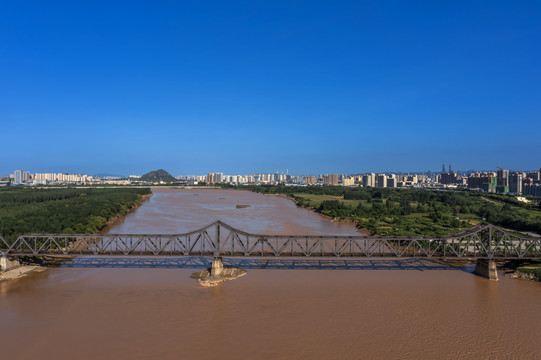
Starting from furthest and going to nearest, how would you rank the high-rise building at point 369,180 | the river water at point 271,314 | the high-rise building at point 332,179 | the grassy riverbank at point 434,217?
the high-rise building at point 332,179, the high-rise building at point 369,180, the grassy riverbank at point 434,217, the river water at point 271,314

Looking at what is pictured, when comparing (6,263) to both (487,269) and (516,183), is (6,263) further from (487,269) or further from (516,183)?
(516,183)

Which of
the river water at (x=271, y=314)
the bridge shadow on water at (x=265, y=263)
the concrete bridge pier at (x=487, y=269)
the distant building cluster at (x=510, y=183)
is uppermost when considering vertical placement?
the distant building cluster at (x=510, y=183)

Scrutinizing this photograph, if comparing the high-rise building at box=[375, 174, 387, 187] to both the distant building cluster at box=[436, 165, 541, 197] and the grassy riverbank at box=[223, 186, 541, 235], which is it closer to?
the distant building cluster at box=[436, 165, 541, 197]

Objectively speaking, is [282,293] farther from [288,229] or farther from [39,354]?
[288,229]

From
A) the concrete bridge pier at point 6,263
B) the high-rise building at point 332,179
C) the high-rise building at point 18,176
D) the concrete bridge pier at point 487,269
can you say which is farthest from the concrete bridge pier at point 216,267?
the high-rise building at point 18,176

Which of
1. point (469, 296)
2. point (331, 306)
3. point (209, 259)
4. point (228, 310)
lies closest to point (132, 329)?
point (228, 310)

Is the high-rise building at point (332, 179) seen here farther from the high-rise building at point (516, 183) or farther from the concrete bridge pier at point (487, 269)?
the concrete bridge pier at point (487, 269)
